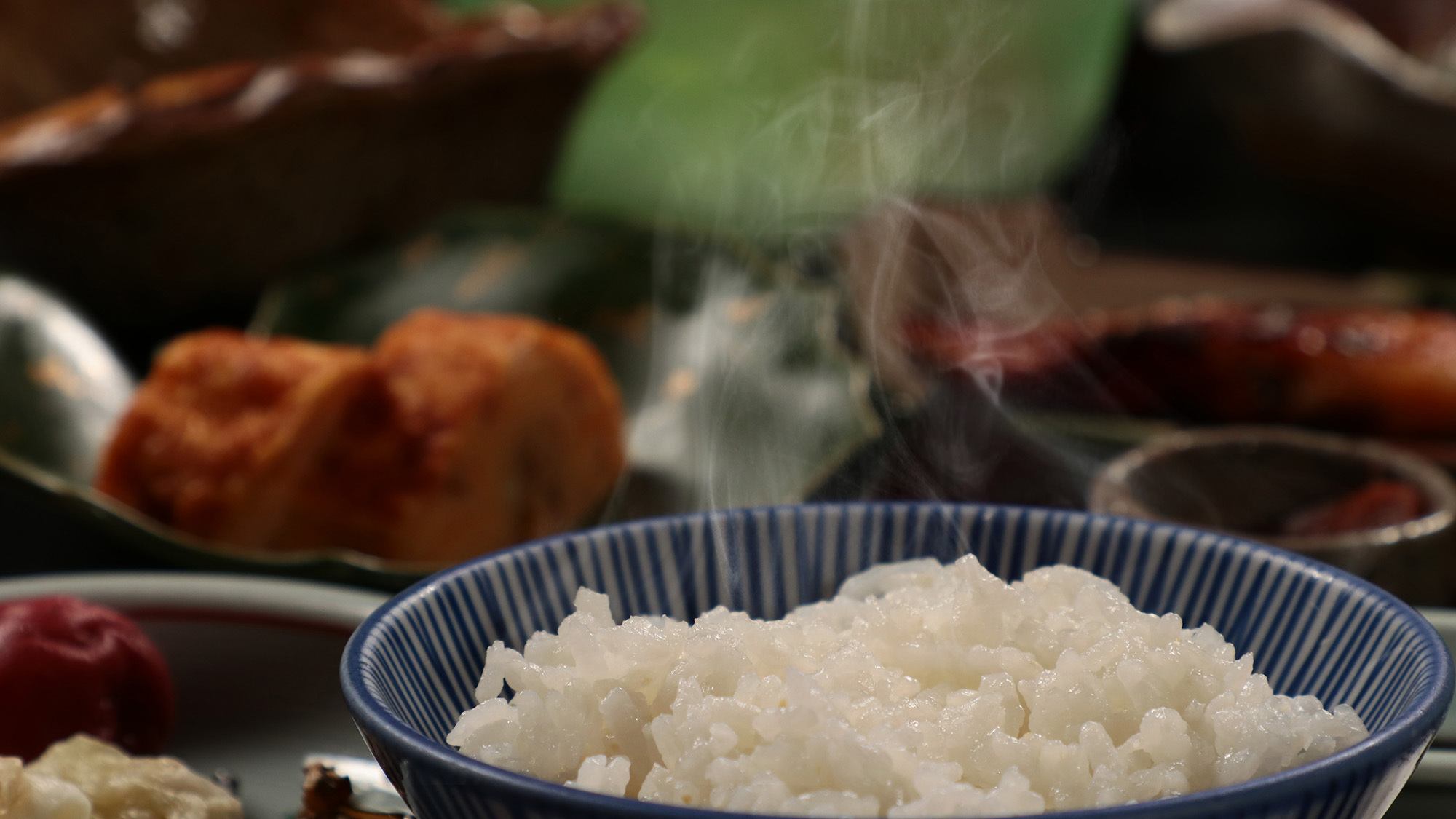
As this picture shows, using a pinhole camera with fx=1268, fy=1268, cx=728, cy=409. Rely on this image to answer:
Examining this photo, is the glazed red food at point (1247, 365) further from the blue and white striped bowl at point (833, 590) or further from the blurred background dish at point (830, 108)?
the blue and white striped bowl at point (833, 590)

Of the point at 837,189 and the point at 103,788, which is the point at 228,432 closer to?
the point at 103,788

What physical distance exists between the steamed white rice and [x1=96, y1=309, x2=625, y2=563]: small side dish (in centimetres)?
89

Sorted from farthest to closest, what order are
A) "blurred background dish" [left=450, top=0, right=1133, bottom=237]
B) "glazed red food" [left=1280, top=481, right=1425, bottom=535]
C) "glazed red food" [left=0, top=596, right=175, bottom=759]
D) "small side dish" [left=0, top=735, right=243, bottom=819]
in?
"blurred background dish" [left=450, top=0, right=1133, bottom=237] → "glazed red food" [left=1280, top=481, right=1425, bottom=535] → "glazed red food" [left=0, top=596, right=175, bottom=759] → "small side dish" [left=0, top=735, right=243, bottom=819]

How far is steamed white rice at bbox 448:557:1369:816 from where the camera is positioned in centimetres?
64

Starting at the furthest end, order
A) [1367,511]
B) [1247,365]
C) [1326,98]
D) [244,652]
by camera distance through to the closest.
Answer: [1326,98] < [1247,365] < [1367,511] < [244,652]

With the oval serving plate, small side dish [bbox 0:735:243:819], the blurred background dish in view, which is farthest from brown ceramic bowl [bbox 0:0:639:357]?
small side dish [bbox 0:735:243:819]

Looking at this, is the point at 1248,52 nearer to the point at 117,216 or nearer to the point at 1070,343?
the point at 1070,343

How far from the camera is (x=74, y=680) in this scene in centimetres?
107

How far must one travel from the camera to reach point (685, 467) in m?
1.95

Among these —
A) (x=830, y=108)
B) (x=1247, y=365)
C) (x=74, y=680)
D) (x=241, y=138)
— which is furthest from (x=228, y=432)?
(x=1247, y=365)

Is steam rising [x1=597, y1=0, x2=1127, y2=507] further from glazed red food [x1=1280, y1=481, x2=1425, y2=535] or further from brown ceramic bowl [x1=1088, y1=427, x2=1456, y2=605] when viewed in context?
glazed red food [x1=1280, y1=481, x2=1425, y2=535]

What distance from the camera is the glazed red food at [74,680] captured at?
1062 mm

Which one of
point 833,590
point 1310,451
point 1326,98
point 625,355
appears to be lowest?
point 625,355

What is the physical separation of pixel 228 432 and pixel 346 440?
0.15m
